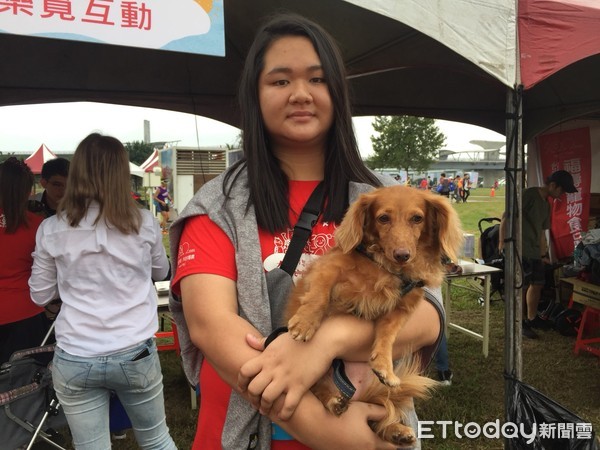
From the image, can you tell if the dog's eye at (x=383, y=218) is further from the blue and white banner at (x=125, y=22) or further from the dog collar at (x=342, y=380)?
the blue and white banner at (x=125, y=22)

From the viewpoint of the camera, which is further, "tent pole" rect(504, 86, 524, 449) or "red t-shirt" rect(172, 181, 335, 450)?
"tent pole" rect(504, 86, 524, 449)

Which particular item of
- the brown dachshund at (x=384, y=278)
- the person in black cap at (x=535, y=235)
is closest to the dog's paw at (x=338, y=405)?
the brown dachshund at (x=384, y=278)

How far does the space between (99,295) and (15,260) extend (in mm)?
1386

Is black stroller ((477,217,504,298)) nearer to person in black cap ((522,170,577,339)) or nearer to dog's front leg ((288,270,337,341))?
person in black cap ((522,170,577,339))

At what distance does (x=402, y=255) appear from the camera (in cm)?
142

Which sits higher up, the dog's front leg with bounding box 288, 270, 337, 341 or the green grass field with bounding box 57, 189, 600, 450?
the dog's front leg with bounding box 288, 270, 337, 341

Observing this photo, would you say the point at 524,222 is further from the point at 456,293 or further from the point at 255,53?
the point at 255,53

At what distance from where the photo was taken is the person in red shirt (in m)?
3.70

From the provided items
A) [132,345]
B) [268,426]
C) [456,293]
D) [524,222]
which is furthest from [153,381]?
[456,293]

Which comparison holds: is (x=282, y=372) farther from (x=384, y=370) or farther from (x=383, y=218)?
(x=383, y=218)

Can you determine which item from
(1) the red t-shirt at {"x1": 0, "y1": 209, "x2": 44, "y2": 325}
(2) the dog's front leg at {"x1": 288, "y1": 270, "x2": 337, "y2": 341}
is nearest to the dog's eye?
(2) the dog's front leg at {"x1": 288, "y1": 270, "x2": 337, "y2": 341}

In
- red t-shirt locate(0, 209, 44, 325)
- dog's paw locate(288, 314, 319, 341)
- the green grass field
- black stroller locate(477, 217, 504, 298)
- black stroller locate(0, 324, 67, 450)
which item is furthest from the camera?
black stroller locate(477, 217, 504, 298)

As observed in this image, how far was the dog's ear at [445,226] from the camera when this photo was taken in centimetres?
157

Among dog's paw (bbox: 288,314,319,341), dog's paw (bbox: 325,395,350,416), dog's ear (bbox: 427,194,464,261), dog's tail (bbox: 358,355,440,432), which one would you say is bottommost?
dog's tail (bbox: 358,355,440,432)
